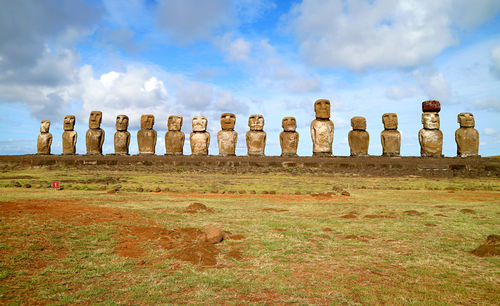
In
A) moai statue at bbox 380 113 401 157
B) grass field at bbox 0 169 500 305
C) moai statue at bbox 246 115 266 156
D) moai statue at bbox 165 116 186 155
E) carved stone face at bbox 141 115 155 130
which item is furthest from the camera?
carved stone face at bbox 141 115 155 130

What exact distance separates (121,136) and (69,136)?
4.48 m

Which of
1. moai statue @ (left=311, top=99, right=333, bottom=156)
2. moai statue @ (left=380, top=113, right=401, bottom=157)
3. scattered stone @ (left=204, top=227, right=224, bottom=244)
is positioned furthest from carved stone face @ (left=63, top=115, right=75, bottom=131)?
scattered stone @ (left=204, top=227, right=224, bottom=244)

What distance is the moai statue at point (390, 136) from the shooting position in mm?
26266

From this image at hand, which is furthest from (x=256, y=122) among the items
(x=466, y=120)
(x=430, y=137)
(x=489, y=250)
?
(x=489, y=250)

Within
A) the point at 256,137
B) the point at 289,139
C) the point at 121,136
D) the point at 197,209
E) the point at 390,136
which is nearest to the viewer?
the point at 197,209

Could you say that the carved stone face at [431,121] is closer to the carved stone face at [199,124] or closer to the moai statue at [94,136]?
the carved stone face at [199,124]

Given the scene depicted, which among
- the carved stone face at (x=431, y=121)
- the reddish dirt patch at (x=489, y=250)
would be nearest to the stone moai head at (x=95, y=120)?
the carved stone face at (x=431, y=121)

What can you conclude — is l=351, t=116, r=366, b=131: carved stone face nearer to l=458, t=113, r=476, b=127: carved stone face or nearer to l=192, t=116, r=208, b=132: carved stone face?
l=458, t=113, r=476, b=127: carved stone face

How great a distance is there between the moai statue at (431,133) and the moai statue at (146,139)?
68.9 feet

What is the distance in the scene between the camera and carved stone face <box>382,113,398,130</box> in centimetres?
2658

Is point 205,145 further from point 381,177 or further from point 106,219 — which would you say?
point 106,219

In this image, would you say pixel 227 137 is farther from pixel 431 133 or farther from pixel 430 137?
pixel 431 133

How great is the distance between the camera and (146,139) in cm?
2823

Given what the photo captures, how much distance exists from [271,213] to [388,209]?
11.0 ft
